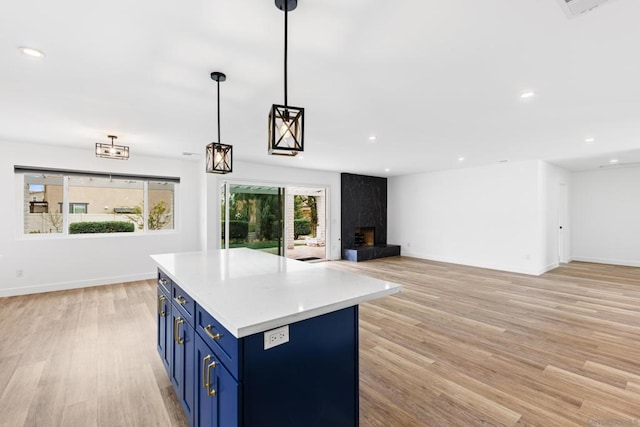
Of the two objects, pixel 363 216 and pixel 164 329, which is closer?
pixel 164 329

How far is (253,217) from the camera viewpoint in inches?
261

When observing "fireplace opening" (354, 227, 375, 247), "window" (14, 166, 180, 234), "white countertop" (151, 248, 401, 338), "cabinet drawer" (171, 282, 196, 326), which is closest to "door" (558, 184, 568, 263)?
"fireplace opening" (354, 227, 375, 247)

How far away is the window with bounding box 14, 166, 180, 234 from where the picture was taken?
16.1 feet

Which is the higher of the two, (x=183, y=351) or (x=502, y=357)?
(x=183, y=351)

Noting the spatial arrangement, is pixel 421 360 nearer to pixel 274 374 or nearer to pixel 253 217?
pixel 274 374

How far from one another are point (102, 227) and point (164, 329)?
4.16 meters

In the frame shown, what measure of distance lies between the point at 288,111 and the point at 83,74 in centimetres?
193

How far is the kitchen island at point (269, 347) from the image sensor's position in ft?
4.04

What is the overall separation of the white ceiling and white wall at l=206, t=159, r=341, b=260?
71.9 inches

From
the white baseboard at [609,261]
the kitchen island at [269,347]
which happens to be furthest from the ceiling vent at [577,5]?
the white baseboard at [609,261]

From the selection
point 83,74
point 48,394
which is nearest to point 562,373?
point 48,394

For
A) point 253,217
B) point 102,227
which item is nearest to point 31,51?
point 102,227

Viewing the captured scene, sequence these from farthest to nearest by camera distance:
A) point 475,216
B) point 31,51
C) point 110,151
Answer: point 475,216 → point 110,151 → point 31,51

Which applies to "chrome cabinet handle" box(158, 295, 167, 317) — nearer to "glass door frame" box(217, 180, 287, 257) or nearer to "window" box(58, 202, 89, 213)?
"glass door frame" box(217, 180, 287, 257)
